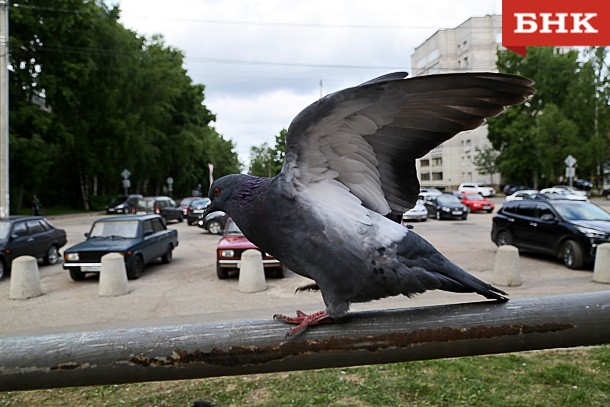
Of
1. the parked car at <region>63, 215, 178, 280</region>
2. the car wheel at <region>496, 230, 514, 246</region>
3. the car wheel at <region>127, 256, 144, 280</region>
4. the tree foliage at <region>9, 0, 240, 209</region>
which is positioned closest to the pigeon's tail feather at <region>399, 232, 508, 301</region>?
the parked car at <region>63, 215, 178, 280</region>

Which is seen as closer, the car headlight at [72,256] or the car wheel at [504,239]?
the car headlight at [72,256]

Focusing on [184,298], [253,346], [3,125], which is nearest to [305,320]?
[253,346]

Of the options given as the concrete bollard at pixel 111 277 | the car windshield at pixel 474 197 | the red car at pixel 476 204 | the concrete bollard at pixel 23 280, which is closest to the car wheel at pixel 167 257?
the concrete bollard at pixel 111 277

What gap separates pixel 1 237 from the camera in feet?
37.1

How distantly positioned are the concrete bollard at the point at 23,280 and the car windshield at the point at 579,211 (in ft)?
38.1

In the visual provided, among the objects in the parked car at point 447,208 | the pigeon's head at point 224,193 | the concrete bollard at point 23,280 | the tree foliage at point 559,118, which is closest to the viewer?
the pigeon's head at point 224,193

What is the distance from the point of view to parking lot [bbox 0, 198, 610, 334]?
7.41m

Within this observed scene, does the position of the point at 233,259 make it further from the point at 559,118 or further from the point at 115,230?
the point at 559,118

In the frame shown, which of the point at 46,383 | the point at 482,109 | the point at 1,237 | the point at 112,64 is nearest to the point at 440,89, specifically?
the point at 482,109

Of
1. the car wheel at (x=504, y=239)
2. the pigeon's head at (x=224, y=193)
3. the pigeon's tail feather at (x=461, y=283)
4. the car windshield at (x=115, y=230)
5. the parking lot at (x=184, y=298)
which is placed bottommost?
the parking lot at (x=184, y=298)

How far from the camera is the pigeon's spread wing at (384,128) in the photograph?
175cm

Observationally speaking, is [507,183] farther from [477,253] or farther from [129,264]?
[129,264]

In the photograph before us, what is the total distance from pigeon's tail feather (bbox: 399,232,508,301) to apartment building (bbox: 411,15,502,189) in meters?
21.1

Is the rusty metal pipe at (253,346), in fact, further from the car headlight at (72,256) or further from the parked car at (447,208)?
the parked car at (447,208)
